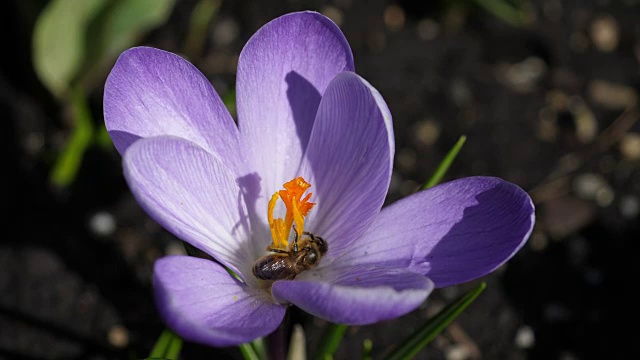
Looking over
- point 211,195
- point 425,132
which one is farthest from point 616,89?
point 211,195

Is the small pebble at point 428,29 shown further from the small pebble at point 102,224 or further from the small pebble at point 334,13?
the small pebble at point 102,224

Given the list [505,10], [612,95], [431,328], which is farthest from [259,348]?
[612,95]

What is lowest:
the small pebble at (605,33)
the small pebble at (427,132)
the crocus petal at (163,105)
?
the small pebble at (605,33)

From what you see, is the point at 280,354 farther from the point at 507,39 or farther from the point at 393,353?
the point at 507,39

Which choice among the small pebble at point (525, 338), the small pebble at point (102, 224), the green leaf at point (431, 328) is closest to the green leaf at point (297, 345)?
the green leaf at point (431, 328)

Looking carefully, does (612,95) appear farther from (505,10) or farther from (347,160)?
(347,160)

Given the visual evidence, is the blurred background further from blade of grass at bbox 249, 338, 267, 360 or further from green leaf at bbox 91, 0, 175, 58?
blade of grass at bbox 249, 338, 267, 360
